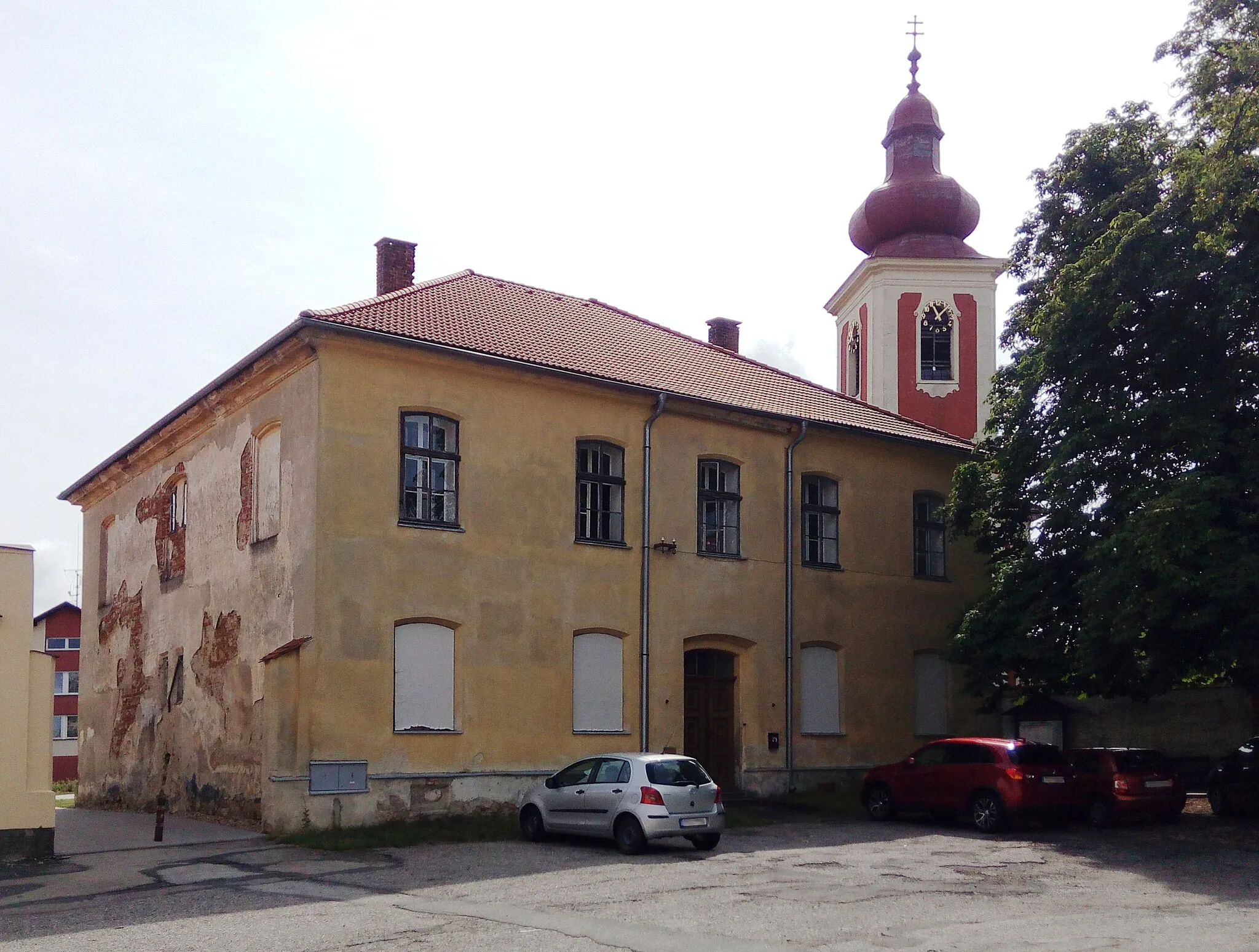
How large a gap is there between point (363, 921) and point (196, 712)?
12.4 metres

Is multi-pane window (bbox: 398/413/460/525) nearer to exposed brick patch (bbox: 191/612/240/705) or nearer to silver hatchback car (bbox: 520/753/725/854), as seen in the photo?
exposed brick patch (bbox: 191/612/240/705)

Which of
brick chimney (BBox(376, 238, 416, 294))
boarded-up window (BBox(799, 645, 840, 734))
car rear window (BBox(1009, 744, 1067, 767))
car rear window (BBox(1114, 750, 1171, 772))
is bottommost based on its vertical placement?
car rear window (BBox(1114, 750, 1171, 772))

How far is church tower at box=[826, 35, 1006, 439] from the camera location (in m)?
34.4

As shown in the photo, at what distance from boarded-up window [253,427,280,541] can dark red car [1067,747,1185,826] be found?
43.5 feet

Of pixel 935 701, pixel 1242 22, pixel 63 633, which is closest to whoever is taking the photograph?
pixel 1242 22

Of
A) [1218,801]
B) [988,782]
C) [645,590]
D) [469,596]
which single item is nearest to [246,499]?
[469,596]

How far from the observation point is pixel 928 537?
94.6 feet

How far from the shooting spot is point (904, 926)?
12.0 m

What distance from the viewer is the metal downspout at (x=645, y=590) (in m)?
23.2

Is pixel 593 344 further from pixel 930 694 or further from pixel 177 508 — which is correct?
pixel 930 694

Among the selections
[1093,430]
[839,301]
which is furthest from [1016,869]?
[839,301]

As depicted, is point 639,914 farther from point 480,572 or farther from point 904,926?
point 480,572

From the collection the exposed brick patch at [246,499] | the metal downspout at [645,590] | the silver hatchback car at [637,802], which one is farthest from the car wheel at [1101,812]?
the exposed brick patch at [246,499]

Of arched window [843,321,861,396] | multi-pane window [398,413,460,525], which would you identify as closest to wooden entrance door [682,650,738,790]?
multi-pane window [398,413,460,525]
